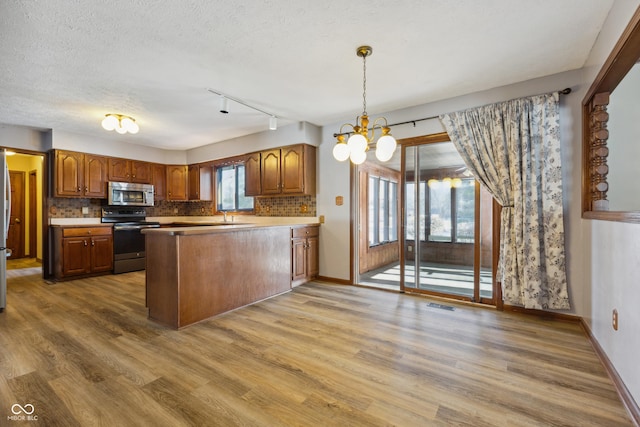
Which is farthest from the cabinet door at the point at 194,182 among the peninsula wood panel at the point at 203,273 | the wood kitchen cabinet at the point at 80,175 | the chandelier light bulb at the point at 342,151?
the chandelier light bulb at the point at 342,151

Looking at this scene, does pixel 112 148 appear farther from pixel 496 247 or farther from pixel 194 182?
pixel 496 247

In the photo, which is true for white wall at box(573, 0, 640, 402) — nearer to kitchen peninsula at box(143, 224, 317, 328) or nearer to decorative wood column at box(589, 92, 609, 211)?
decorative wood column at box(589, 92, 609, 211)

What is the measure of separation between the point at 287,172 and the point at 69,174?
3689 millimetres

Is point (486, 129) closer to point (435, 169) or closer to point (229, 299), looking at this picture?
point (435, 169)

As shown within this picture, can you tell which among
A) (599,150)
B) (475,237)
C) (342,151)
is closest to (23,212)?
(342,151)

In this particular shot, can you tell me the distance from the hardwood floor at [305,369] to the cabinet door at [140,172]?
305 cm

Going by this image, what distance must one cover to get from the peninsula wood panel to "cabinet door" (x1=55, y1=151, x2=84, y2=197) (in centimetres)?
319

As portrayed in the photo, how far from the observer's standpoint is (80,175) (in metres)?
4.91

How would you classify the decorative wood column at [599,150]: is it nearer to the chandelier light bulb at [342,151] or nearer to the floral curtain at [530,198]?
the floral curtain at [530,198]

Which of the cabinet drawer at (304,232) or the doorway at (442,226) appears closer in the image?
the doorway at (442,226)

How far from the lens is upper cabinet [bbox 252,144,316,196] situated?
14.8ft

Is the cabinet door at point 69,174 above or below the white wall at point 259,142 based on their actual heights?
below

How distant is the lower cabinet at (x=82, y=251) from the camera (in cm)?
457

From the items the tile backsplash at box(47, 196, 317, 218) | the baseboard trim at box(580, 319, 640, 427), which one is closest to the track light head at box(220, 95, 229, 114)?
the tile backsplash at box(47, 196, 317, 218)
